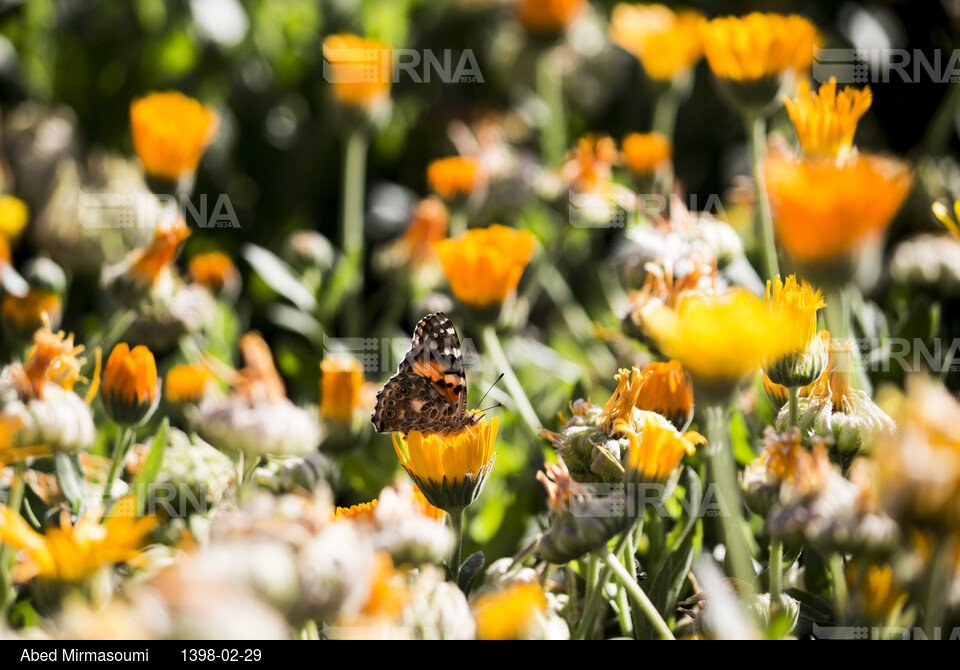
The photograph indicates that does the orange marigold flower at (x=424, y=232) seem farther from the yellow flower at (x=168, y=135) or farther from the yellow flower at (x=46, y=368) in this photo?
the yellow flower at (x=46, y=368)

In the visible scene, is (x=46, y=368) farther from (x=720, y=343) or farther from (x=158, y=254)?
(x=720, y=343)

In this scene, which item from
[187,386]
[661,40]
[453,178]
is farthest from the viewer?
[661,40]

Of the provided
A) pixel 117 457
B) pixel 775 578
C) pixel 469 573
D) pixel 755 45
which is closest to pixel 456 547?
pixel 469 573

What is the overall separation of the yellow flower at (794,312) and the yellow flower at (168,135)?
3.87 feet

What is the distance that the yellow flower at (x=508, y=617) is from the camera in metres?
0.71

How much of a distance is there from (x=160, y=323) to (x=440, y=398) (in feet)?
1.83

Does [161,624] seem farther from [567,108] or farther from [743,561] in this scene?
[567,108]

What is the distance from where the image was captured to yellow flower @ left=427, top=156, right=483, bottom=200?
191 centimetres

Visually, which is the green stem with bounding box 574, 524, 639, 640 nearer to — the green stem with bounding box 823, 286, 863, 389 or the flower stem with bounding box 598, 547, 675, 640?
the flower stem with bounding box 598, 547, 675, 640

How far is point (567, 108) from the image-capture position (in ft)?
9.53

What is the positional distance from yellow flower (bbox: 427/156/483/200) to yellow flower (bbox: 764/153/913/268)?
1236 mm

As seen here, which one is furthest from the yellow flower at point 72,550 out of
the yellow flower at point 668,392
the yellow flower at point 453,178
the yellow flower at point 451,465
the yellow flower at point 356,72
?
the yellow flower at point 356,72

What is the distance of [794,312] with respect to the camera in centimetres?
92

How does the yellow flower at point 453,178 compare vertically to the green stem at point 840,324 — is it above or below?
above
